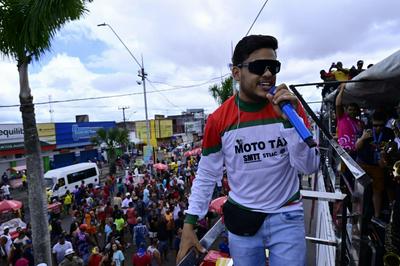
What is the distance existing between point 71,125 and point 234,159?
36.4 meters

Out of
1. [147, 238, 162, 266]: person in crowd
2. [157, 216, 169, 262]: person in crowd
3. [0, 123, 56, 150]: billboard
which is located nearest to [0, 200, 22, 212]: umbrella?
[157, 216, 169, 262]: person in crowd

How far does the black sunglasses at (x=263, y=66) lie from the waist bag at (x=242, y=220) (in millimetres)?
765

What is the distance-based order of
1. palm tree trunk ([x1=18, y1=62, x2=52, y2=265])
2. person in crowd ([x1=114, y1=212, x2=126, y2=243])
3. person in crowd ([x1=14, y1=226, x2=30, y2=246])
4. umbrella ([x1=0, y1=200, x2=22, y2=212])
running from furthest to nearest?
umbrella ([x1=0, y1=200, x2=22, y2=212])
person in crowd ([x1=114, y1=212, x2=126, y2=243])
person in crowd ([x1=14, y1=226, x2=30, y2=246])
palm tree trunk ([x1=18, y1=62, x2=52, y2=265])

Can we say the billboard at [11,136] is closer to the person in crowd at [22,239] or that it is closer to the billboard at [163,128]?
the person in crowd at [22,239]

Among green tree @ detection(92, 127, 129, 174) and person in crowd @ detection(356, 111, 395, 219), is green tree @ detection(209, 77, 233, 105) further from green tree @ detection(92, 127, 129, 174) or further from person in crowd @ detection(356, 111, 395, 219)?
person in crowd @ detection(356, 111, 395, 219)

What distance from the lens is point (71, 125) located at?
36031 mm

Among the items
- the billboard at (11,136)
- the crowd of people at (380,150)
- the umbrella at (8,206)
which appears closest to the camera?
the crowd of people at (380,150)

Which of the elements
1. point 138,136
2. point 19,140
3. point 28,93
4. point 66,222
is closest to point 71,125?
point 19,140

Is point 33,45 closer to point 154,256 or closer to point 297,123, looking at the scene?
point 154,256

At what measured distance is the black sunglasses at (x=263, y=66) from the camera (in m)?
1.92

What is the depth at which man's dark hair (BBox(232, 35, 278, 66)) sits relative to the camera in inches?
77.7

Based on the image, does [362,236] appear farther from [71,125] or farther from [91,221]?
[71,125]

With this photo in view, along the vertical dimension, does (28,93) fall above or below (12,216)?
above

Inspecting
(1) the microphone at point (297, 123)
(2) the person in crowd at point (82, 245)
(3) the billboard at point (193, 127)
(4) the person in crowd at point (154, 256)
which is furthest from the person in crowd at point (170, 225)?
(3) the billboard at point (193, 127)
